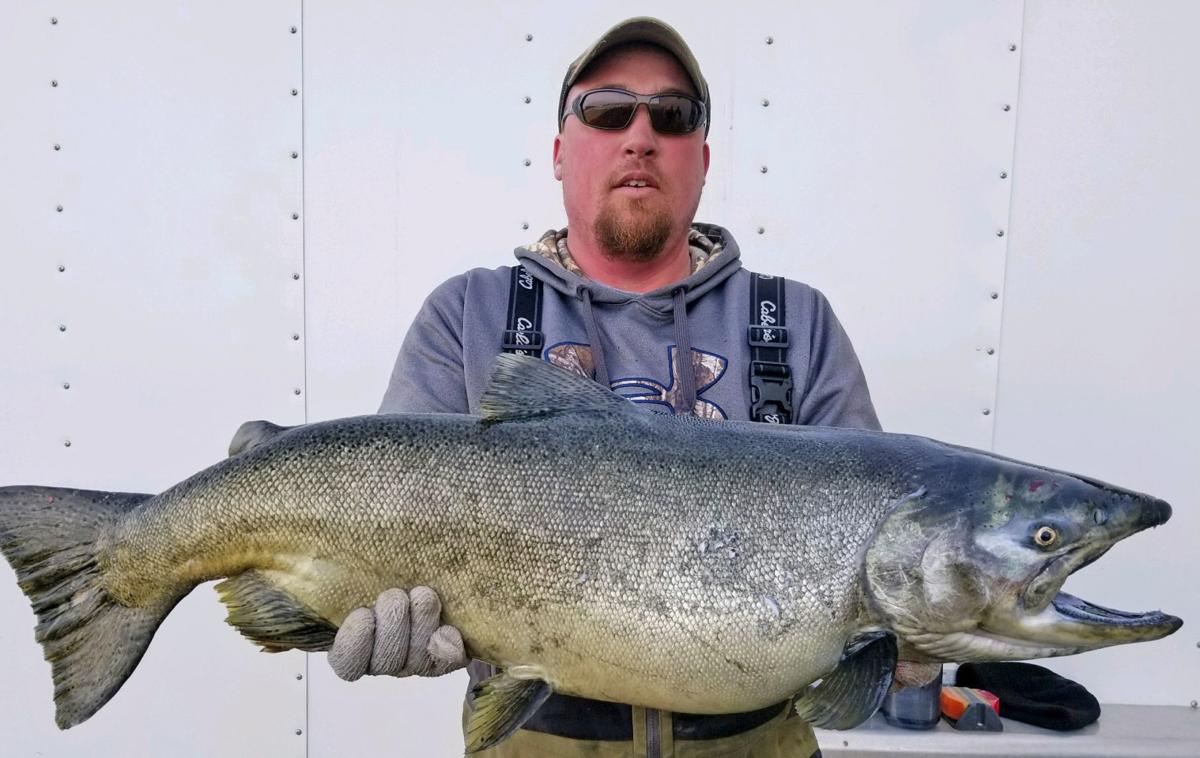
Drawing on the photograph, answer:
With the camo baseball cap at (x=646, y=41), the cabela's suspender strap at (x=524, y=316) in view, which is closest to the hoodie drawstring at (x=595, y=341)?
the cabela's suspender strap at (x=524, y=316)

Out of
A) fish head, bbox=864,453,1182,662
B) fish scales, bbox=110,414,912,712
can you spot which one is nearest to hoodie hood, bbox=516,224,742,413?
fish scales, bbox=110,414,912,712

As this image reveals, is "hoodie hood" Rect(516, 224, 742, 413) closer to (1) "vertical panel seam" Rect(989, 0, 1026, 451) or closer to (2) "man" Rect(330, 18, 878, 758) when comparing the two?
(2) "man" Rect(330, 18, 878, 758)

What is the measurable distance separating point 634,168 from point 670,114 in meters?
0.22

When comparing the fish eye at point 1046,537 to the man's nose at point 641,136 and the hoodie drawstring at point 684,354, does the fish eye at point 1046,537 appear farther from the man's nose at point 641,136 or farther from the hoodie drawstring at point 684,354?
the man's nose at point 641,136

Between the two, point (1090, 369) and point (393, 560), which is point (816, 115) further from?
point (393, 560)

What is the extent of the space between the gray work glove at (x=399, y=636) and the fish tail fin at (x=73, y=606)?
495mm

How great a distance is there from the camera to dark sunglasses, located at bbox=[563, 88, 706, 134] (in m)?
2.58

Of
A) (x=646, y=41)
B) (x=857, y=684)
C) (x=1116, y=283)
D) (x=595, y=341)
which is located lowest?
(x=857, y=684)

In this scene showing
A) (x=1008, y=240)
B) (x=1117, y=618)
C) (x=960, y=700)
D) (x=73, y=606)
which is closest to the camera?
(x=1117, y=618)

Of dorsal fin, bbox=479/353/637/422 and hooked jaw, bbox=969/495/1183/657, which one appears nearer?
hooked jaw, bbox=969/495/1183/657

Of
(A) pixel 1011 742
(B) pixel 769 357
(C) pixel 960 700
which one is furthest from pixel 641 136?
(A) pixel 1011 742

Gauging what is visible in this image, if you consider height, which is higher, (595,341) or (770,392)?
(595,341)

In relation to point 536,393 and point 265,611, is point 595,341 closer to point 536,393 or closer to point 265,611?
Result: point 536,393

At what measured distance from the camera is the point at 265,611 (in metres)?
1.85
